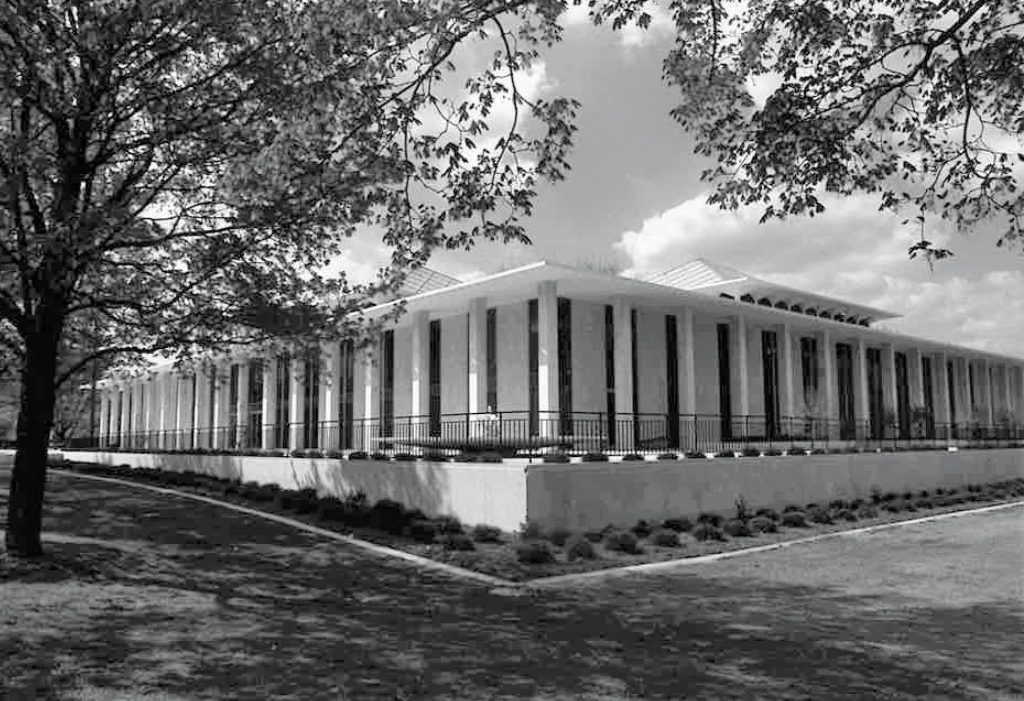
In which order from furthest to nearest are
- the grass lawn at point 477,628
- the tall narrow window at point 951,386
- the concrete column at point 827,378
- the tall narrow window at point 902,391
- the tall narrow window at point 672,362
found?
1. the tall narrow window at point 951,386
2. the tall narrow window at point 902,391
3. the concrete column at point 827,378
4. the tall narrow window at point 672,362
5. the grass lawn at point 477,628

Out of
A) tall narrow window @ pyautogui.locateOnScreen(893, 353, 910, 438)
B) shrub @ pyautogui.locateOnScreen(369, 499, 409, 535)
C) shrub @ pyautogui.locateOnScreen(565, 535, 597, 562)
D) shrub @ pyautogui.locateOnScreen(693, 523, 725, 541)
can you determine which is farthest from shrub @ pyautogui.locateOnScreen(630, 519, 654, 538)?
tall narrow window @ pyautogui.locateOnScreen(893, 353, 910, 438)

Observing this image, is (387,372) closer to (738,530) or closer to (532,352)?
(532,352)

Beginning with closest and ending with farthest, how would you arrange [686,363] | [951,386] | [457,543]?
[457,543] → [686,363] → [951,386]

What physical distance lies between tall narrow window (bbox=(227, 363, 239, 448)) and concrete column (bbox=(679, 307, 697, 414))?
20787 mm

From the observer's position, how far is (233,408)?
3969cm

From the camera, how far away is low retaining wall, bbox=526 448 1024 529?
1420 cm

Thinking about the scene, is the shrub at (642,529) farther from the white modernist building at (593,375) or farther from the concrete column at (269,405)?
the concrete column at (269,405)

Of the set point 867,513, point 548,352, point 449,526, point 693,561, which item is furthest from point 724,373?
point 449,526

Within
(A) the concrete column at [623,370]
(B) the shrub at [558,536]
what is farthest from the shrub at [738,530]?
(A) the concrete column at [623,370]

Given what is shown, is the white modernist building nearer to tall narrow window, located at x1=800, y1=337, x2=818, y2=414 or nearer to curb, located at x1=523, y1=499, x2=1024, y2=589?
tall narrow window, located at x1=800, y1=337, x2=818, y2=414

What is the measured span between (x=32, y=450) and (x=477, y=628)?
7140 millimetres

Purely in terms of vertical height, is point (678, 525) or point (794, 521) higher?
point (678, 525)

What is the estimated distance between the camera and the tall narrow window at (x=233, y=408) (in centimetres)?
3753

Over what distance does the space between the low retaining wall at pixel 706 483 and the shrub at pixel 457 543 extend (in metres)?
1.33
